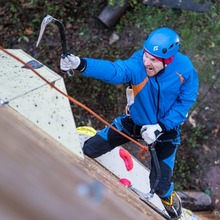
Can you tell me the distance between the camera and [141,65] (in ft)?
11.5

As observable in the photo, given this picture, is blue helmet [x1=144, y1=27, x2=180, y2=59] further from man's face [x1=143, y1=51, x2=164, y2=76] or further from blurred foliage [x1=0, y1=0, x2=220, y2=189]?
blurred foliage [x1=0, y1=0, x2=220, y2=189]

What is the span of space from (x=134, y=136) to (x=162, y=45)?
114 cm

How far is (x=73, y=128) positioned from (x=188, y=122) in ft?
13.7

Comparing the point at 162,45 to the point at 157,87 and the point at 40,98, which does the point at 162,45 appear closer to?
the point at 157,87

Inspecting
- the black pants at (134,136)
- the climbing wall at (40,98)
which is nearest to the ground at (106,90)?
the black pants at (134,136)

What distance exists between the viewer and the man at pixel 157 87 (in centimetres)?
333

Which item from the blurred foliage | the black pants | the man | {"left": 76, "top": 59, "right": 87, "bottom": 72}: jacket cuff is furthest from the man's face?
the blurred foliage

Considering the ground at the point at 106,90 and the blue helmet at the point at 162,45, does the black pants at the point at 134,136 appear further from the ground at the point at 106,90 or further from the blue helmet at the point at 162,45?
the ground at the point at 106,90

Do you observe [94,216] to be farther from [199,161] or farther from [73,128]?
[199,161]

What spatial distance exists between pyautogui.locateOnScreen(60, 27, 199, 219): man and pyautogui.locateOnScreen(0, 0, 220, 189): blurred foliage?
94.1 inches

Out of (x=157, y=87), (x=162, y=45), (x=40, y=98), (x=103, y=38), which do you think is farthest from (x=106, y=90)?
(x=40, y=98)

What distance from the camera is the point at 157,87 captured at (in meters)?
3.51

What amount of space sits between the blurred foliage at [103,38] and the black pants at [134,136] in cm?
228

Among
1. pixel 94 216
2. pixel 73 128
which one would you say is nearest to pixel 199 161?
pixel 73 128
